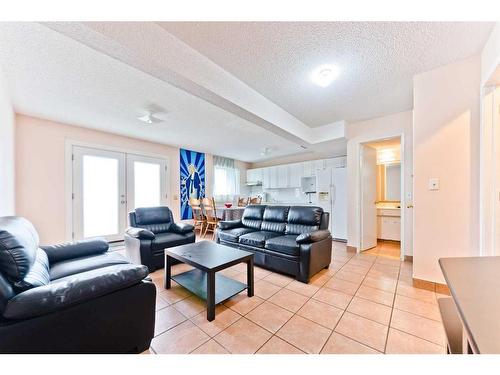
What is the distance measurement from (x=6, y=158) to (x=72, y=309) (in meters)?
2.90

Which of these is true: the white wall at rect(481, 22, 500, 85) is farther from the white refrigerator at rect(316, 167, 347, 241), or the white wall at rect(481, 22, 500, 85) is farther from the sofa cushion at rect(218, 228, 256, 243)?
the sofa cushion at rect(218, 228, 256, 243)

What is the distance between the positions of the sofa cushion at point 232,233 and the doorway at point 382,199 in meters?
2.15

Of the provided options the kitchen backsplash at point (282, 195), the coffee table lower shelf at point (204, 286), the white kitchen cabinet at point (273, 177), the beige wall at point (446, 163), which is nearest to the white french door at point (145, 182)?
the coffee table lower shelf at point (204, 286)

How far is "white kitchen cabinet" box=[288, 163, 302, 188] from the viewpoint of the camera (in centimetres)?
588

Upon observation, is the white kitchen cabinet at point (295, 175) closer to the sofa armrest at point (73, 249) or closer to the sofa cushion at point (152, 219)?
the sofa cushion at point (152, 219)

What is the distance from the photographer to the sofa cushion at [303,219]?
2.92 metres

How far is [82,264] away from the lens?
1.82 meters

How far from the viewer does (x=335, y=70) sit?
2131mm

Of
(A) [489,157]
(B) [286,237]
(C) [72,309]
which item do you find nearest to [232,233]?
(B) [286,237]

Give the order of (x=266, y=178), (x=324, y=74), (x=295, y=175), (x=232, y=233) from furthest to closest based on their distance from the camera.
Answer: (x=266, y=178) < (x=295, y=175) < (x=232, y=233) < (x=324, y=74)

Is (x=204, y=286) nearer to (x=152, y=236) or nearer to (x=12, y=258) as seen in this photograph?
(x=152, y=236)

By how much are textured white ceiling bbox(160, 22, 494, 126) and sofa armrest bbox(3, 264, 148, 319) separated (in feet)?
6.18

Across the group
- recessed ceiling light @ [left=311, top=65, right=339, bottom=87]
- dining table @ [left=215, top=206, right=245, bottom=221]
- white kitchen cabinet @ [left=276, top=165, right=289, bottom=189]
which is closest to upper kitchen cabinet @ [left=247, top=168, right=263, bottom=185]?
white kitchen cabinet @ [left=276, top=165, right=289, bottom=189]
